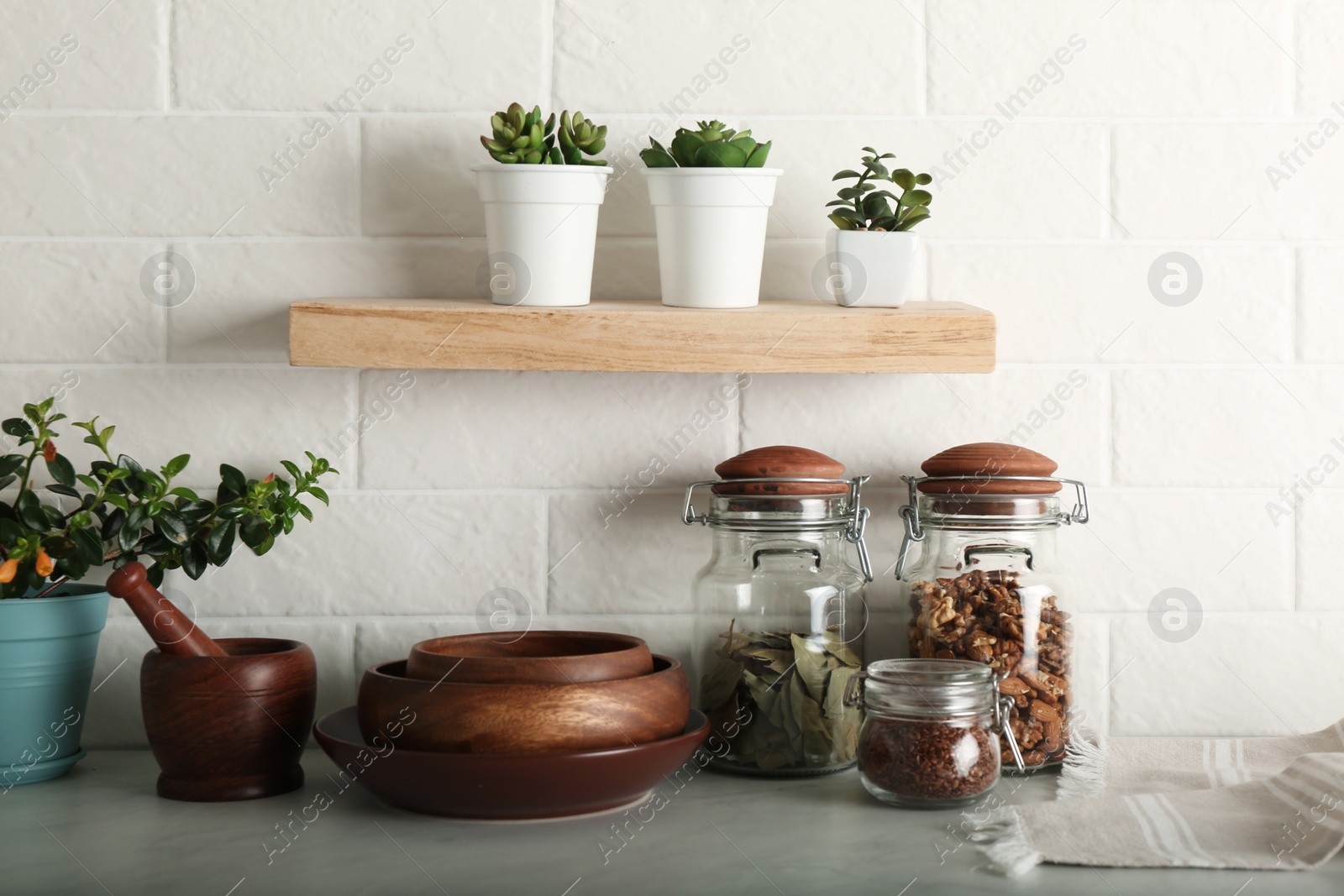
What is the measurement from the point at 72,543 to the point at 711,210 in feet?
2.18

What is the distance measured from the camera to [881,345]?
102 cm

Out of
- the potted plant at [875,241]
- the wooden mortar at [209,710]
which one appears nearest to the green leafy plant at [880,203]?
the potted plant at [875,241]

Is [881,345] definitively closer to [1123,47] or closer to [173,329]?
[1123,47]

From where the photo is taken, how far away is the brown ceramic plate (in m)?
0.85

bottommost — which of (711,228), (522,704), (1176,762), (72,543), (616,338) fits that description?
(1176,762)

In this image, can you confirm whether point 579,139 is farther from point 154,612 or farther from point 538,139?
point 154,612

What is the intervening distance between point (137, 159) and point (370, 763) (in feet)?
2.23

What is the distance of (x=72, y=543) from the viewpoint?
1.03 meters

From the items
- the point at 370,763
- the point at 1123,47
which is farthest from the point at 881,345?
the point at 370,763

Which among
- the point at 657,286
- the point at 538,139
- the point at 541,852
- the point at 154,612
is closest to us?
the point at 541,852

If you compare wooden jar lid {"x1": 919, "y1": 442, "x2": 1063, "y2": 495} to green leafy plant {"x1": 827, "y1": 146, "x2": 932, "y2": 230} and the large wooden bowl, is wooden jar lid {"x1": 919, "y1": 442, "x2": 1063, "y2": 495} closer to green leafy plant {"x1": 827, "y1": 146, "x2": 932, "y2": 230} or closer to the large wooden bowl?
green leafy plant {"x1": 827, "y1": 146, "x2": 932, "y2": 230}

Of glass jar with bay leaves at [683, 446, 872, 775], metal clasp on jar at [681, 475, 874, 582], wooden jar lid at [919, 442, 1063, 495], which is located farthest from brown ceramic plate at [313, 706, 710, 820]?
wooden jar lid at [919, 442, 1063, 495]

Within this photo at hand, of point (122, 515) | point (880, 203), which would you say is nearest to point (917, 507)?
point (880, 203)

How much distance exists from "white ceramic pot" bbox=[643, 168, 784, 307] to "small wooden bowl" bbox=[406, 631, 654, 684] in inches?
12.8
